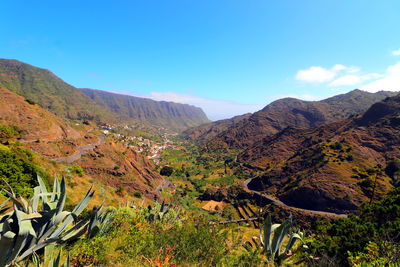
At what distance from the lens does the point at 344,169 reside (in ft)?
155

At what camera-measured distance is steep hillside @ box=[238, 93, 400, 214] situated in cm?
4100

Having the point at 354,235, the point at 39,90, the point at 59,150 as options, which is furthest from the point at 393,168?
the point at 39,90

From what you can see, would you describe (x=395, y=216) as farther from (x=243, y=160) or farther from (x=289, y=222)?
(x=243, y=160)

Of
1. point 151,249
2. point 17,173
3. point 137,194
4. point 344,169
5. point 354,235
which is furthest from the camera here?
point 344,169

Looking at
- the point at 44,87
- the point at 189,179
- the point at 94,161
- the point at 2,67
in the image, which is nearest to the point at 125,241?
the point at 94,161

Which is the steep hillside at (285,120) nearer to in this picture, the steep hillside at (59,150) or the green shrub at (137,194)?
the steep hillside at (59,150)

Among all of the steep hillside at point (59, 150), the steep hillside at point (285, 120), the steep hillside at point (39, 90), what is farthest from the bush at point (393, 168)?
the steep hillside at point (39, 90)

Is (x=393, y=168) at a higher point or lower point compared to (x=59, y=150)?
lower

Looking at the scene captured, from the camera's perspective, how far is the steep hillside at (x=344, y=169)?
41000mm

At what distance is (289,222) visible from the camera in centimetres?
698

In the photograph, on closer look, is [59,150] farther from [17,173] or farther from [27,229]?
[27,229]

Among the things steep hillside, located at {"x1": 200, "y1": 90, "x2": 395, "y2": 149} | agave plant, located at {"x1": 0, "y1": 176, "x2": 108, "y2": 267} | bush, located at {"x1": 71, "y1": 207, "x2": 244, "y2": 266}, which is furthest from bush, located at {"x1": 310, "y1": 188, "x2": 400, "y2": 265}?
steep hillside, located at {"x1": 200, "y1": 90, "x2": 395, "y2": 149}

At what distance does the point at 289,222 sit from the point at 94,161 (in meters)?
38.3


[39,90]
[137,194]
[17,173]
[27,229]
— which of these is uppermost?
[39,90]
